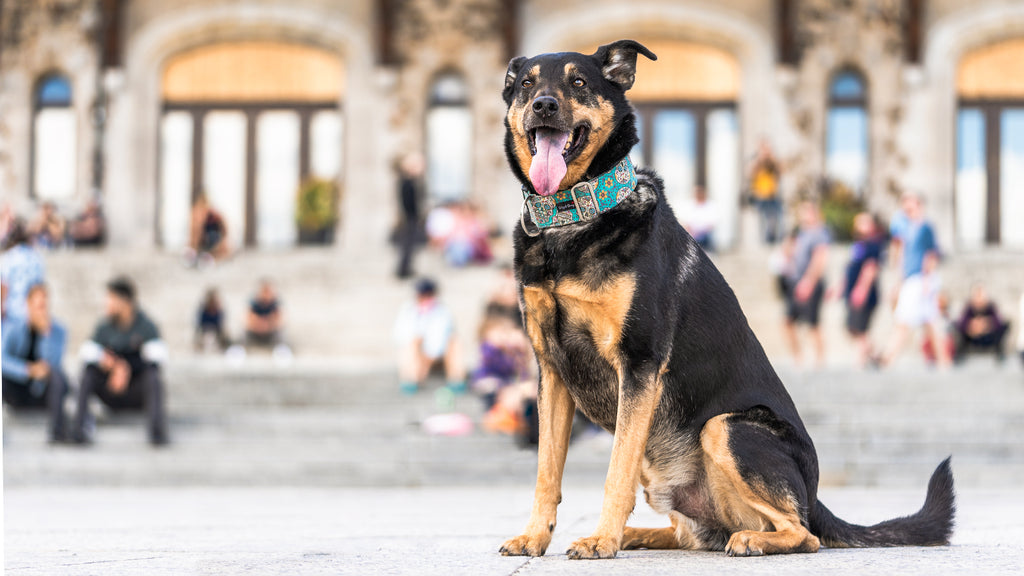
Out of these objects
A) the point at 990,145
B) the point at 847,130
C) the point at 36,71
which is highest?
the point at 36,71

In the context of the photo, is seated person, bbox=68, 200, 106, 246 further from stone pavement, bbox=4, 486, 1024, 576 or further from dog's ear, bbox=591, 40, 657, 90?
dog's ear, bbox=591, 40, 657, 90

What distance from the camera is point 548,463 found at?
168 inches

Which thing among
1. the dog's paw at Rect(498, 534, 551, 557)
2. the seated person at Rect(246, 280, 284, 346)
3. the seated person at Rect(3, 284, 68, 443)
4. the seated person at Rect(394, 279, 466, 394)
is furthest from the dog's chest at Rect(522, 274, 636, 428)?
the seated person at Rect(246, 280, 284, 346)

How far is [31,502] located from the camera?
8219 mm

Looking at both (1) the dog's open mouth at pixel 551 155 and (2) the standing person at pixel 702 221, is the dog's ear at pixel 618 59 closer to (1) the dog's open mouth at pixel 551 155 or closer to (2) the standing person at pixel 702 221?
(1) the dog's open mouth at pixel 551 155

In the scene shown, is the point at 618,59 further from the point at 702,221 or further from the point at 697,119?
the point at 697,119

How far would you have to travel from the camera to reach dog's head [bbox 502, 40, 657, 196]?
13.6ft

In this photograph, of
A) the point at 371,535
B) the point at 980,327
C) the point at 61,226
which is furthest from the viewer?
the point at 61,226

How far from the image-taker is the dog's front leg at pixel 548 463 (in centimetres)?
419

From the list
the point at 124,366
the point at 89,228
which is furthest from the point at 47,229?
the point at 124,366

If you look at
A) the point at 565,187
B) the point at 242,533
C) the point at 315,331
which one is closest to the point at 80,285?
the point at 315,331

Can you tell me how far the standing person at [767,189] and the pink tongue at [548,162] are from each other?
55.5 feet

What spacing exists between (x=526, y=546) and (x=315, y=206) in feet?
68.3

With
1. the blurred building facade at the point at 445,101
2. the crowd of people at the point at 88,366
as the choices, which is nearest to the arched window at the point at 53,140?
the blurred building facade at the point at 445,101
